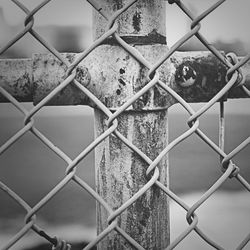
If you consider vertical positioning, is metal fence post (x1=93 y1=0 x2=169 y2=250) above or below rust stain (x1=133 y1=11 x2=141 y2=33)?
below

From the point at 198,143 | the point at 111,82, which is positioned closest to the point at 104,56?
the point at 111,82

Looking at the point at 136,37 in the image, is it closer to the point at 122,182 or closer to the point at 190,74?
the point at 190,74

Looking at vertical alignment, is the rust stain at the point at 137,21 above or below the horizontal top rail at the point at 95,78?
above

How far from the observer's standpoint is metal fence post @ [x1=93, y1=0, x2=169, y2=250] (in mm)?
737

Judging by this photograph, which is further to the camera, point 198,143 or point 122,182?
point 198,143

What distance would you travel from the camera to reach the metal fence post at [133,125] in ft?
2.42

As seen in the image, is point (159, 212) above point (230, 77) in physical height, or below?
below

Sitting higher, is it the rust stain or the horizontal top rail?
the rust stain

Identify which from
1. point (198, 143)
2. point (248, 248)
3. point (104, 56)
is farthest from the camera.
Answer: point (198, 143)

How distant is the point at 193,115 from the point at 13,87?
0.34 metres

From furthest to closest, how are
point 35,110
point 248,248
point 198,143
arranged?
point 198,143 < point 248,248 < point 35,110

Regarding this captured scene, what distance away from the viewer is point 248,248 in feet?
6.68

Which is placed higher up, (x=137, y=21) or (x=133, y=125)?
(x=137, y=21)

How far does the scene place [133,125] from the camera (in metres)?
0.75
